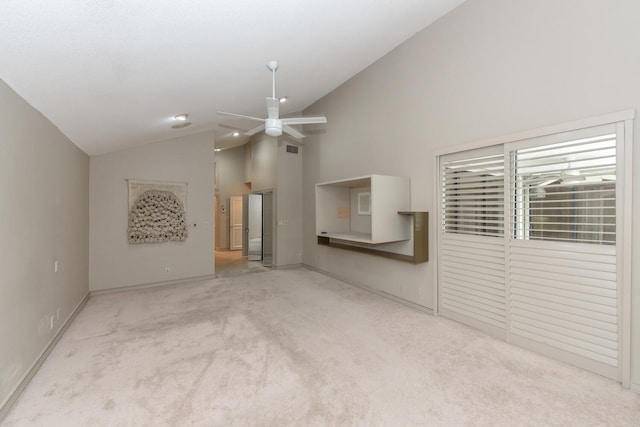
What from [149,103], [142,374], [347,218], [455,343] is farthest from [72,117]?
[455,343]

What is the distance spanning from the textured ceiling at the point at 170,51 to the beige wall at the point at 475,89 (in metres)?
0.44

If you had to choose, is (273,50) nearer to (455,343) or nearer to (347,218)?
(347,218)

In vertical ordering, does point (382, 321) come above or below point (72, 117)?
below

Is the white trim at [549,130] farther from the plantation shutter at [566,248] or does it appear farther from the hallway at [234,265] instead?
the hallway at [234,265]

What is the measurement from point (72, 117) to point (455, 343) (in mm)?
4670

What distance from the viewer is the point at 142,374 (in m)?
2.45

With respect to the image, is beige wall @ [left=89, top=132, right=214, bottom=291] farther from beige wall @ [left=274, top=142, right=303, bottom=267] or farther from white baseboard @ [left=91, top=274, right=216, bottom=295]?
beige wall @ [left=274, top=142, right=303, bottom=267]

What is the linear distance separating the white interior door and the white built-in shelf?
5142 mm

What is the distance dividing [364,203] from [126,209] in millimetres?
4220

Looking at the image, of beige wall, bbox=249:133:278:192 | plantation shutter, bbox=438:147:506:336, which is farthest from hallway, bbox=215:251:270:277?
plantation shutter, bbox=438:147:506:336

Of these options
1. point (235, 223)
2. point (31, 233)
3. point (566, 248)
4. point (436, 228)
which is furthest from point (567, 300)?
point (235, 223)

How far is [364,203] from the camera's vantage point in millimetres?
5117

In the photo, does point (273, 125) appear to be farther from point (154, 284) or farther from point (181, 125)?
point (154, 284)

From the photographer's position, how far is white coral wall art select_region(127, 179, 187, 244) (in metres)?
5.10
